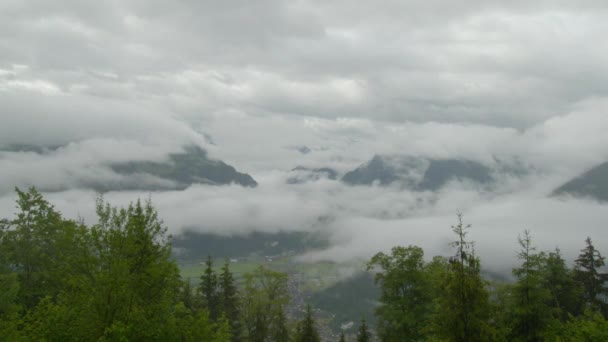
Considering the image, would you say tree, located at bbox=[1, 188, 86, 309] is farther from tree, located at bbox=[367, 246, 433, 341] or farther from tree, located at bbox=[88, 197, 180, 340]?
tree, located at bbox=[367, 246, 433, 341]

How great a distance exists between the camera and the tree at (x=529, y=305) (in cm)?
3250

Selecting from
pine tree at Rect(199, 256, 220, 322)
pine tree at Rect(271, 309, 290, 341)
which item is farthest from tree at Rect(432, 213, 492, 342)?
pine tree at Rect(199, 256, 220, 322)

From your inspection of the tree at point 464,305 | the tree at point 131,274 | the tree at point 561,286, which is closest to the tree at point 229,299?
the tree at point 131,274

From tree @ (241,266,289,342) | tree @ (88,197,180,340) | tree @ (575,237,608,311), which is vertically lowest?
tree @ (241,266,289,342)

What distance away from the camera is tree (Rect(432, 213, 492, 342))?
24.6m

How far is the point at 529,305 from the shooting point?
32531mm

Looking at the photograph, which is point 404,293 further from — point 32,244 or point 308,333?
point 32,244

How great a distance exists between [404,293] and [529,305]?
37.6ft

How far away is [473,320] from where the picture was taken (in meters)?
24.6

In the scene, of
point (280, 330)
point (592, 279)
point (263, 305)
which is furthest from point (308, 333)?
point (592, 279)

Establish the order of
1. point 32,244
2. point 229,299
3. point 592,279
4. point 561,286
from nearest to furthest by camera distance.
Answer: point 32,244 → point 561,286 → point 592,279 → point 229,299

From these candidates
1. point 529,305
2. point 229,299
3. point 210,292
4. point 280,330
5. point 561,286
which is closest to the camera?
point 529,305

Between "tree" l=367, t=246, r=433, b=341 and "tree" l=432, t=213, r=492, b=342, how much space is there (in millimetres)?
13283

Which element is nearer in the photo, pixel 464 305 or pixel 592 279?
pixel 464 305
